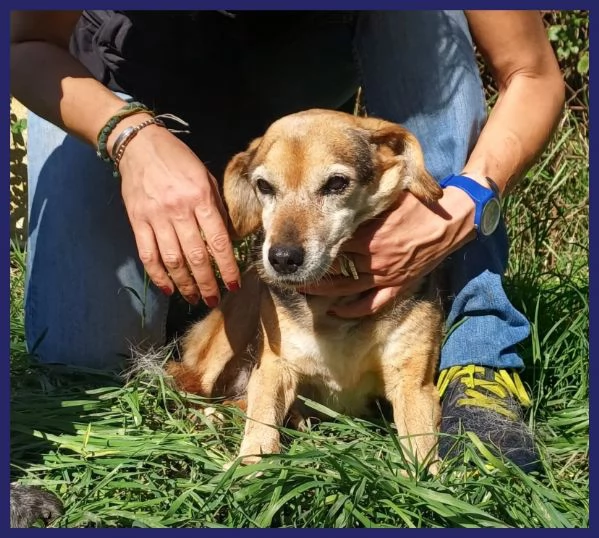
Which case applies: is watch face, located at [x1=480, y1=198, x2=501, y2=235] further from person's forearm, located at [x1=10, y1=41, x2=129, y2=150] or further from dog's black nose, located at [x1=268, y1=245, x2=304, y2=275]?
person's forearm, located at [x1=10, y1=41, x2=129, y2=150]

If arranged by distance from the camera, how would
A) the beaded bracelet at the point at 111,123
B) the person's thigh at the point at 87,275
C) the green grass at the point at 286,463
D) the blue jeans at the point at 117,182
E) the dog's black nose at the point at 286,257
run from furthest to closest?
1. the person's thigh at the point at 87,275
2. the blue jeans at the point at 117,182
3. the beaded bracelet at the point at 111,123
4. the dog's black nose at the point at 286,257
5. the green grass at the point at 286,463

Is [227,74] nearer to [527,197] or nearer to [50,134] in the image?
[50,134]

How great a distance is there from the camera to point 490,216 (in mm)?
2656

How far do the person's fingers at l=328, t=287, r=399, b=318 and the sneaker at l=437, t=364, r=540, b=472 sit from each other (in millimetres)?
376

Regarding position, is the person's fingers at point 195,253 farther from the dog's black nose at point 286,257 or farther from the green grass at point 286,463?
the green grass at point 286,463

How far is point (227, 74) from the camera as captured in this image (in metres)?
3.43

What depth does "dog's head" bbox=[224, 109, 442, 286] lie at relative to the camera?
2418 mm

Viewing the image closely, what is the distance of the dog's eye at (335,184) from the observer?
250cm

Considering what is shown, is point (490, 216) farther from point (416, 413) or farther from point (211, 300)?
point (211, 300)

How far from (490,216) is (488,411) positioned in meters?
0.62

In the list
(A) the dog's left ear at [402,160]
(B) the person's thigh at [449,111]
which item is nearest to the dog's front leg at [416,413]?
(B) the person's thigh at [449,111]

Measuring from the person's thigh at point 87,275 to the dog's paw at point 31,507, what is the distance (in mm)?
1169

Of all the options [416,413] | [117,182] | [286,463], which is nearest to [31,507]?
[286,463]

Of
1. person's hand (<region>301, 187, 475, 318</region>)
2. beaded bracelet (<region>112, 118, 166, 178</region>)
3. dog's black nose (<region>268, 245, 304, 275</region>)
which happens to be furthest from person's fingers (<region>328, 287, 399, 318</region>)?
beaded bracelet (<region>112, 118, 166, 178</region>)
